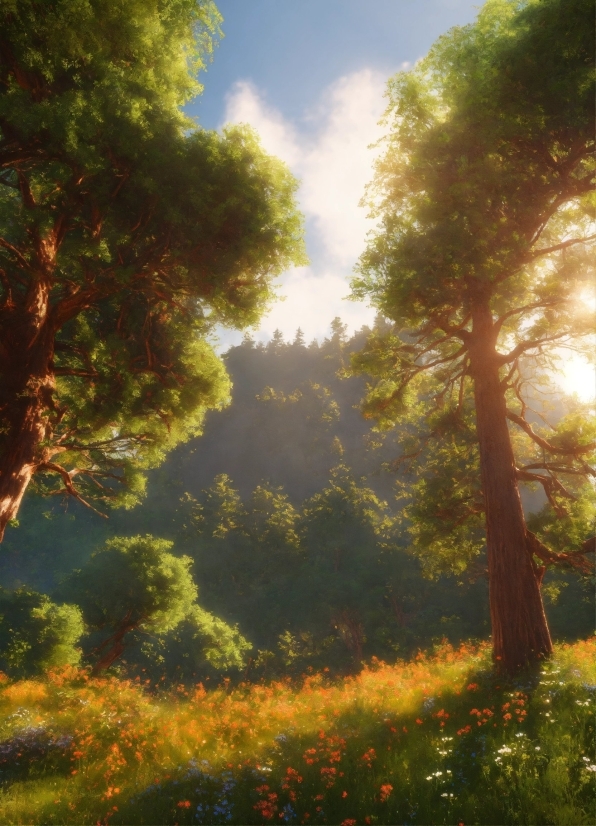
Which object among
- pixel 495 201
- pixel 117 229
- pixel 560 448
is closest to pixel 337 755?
pixel 560 448

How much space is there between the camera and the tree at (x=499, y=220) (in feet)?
27.4

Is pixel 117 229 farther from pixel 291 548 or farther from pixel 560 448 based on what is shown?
pixel 291 548

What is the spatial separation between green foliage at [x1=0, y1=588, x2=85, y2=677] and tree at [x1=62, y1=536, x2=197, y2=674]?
1251mm

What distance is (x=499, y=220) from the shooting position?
9695mm

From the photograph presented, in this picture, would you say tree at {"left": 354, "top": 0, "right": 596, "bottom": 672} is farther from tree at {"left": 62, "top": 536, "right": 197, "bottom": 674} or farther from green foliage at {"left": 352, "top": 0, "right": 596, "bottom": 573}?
tree at {"left": 62, "top": 536, "right": 197, "bottom": 674}

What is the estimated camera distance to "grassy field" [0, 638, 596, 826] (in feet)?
14.8

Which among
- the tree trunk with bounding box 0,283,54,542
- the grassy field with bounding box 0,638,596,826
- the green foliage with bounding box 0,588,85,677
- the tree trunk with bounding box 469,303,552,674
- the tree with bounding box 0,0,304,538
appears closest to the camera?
the grassy field with bounding box 0,638,596,826

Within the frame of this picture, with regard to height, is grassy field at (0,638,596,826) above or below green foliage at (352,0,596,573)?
below

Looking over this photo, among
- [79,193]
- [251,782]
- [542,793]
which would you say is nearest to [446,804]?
[542,793]

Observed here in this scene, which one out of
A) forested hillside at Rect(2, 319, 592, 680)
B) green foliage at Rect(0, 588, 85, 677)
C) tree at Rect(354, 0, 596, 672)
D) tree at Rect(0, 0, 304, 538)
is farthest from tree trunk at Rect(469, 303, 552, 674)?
green foliage at Rect(0, 588, 85, 677)

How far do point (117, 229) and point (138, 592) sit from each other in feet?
55.2

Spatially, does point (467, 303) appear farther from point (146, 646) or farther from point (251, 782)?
point (146, 646)

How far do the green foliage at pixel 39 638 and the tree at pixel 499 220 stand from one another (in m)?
18.6

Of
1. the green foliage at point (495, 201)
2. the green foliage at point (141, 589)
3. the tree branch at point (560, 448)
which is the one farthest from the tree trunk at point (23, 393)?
the green foliage at point (141, 589)
